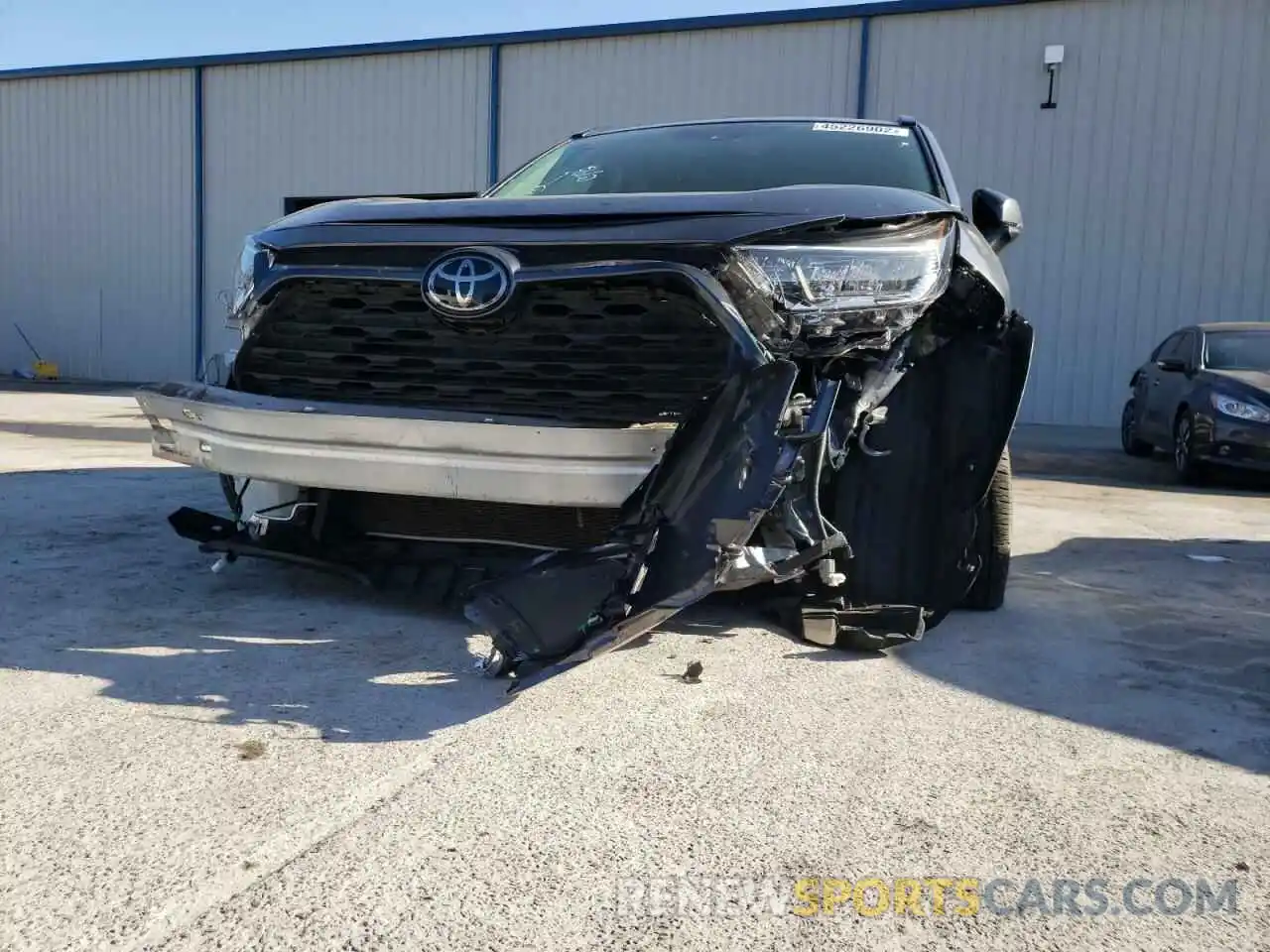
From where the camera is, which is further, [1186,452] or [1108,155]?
[1108,155]

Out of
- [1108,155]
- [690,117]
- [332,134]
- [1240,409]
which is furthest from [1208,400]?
[332,134]

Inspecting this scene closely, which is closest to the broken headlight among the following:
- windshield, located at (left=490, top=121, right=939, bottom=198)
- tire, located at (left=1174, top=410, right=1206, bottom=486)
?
windshield, located at (left=490, top=121, right=939, bottom=198)

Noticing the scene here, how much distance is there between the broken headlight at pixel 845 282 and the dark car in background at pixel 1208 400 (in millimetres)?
6382

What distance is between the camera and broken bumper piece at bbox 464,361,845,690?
7.89ft

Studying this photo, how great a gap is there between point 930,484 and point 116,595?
2592mm

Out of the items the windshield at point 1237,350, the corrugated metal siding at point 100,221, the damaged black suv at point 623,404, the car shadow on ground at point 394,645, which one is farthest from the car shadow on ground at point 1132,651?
the corrugated metal siding at point 100,221

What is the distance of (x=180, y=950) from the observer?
156 cm

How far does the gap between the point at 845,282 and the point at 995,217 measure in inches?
55.8

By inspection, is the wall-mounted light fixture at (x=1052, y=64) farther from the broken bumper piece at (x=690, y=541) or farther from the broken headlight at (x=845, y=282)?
the broken bumper piece at (x=690, y=541)

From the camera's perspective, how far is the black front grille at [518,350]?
2707 mm

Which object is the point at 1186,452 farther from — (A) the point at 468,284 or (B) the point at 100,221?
(B) the point at 100,221

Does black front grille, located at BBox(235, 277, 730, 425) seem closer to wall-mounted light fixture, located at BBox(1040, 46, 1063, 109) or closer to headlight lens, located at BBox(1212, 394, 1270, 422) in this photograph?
headlight lens, located at BBox(1212, 394, 1270, 422)

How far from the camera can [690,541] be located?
8.07 feet

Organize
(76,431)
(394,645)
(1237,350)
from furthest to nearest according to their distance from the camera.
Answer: (76,431) → (1237,350) → (394,645)
